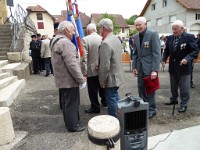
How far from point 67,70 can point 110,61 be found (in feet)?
2.57

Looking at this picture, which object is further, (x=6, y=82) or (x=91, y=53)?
(x=6, y=82)

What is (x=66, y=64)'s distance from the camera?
3.23 metres

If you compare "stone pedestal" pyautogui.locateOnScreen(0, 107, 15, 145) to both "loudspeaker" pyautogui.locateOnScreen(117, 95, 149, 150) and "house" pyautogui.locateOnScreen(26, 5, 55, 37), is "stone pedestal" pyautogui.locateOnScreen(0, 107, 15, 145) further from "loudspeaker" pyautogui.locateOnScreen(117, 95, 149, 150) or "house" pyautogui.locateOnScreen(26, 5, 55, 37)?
"house" pyautogui.locateOnScreen(26, 5, 55, 37)

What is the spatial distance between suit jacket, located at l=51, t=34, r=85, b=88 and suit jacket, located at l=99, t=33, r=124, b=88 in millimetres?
449

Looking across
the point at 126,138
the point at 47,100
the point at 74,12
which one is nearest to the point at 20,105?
the point at 47,100

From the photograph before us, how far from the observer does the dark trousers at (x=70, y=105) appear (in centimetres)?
346

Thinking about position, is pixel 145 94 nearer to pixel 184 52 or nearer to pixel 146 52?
pixel 146 52

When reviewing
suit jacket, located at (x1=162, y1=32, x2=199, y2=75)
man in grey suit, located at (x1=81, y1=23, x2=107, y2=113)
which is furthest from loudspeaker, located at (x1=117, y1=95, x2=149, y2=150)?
suit jacket, located at (x1=162, y1=32, x2=199, y2=75)

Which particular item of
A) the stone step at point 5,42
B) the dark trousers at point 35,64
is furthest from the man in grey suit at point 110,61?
the stone step at point 5,42

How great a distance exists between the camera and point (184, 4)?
25125mm

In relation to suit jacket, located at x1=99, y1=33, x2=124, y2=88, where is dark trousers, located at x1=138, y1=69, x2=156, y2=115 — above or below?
below

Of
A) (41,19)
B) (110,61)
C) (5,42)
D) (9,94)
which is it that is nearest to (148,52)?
(110,61)

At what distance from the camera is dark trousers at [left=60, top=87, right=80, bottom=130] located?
346cm

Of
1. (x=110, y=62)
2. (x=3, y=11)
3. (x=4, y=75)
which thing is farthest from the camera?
(x=3, y=11)
